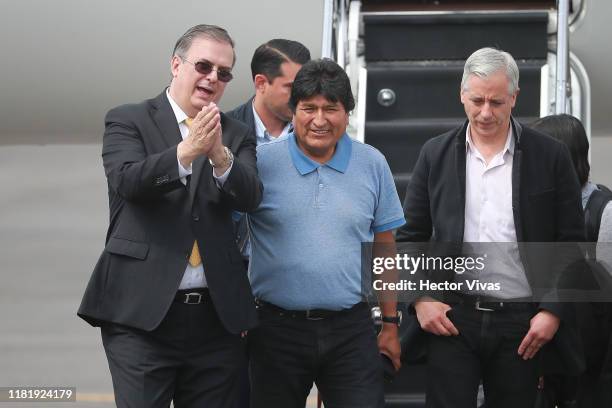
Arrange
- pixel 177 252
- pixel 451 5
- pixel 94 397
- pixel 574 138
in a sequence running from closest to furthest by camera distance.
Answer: pixel 177 252
pixel 574 138
pixel 451 5
pixel 94 397

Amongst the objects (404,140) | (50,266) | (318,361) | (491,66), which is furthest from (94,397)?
(50,266)

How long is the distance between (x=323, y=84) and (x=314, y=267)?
20.3 inches

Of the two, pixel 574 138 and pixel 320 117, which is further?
pixel 574 138

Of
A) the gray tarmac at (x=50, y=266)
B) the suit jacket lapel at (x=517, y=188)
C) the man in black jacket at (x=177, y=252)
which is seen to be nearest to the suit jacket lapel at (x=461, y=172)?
the suit jacket lapel at (x=517, y=188)

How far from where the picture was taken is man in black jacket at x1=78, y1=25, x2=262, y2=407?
9.55ft

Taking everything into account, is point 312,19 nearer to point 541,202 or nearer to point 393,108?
point 393,108

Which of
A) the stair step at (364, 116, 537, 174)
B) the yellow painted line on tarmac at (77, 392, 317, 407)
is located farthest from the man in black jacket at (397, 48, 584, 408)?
the yellow painted line on tarmac at (77, 392, 317, 407)

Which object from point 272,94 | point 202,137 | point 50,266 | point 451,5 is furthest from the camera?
point 50,266

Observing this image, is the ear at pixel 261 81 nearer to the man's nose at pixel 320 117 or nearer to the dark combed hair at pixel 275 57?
the dark combed hair at pixel 275 57

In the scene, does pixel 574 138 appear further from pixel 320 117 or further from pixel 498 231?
pixel 320 117

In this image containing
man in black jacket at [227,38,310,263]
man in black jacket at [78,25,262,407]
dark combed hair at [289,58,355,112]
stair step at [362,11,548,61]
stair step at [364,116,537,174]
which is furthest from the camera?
stair step at [362,11,548,61]

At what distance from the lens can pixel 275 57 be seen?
3.91 m

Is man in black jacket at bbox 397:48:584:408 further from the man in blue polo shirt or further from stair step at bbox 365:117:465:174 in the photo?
stair step at bbox 365:117:465:174

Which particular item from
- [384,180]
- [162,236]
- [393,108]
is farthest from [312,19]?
[162,236]
